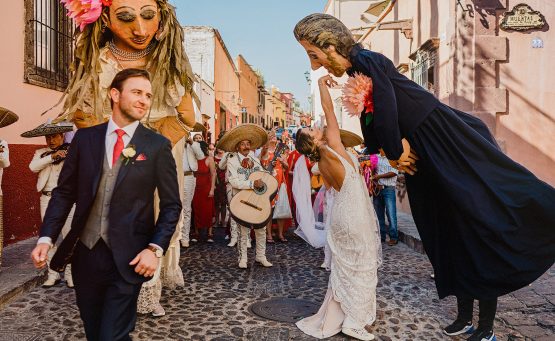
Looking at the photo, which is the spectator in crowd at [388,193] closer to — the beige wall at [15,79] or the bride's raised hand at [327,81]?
the bride's raised hand at [327,81]

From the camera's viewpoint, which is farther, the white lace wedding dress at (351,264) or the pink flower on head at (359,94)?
the white lace wedding dress at (351,264)

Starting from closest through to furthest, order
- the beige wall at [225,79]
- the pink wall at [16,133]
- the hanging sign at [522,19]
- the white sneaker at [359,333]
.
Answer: the white sneaker at [359,333], the pink wall at [16,133], the hanging sign at [522,19], the beige wall at [225,79]

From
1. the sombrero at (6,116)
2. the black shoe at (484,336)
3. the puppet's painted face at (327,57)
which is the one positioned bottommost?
the black shoe at (484,336)

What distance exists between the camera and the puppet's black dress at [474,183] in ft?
11.2

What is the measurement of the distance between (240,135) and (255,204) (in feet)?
4.08

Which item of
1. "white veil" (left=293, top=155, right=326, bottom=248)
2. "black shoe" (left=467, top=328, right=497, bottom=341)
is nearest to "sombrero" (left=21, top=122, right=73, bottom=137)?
"white veil" (left=293, top=155, right=326, bottom=248)

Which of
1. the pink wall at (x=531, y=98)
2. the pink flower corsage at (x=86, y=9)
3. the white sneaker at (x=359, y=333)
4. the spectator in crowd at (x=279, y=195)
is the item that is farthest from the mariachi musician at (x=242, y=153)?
the pink wall at (x=531, y=98)

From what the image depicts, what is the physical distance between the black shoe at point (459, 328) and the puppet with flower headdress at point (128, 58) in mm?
2791

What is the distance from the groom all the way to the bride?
1941 mm

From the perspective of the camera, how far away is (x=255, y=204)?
24.7ft

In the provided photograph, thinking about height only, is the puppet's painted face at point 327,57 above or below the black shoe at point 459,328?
above

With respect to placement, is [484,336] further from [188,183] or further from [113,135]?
[188,183]

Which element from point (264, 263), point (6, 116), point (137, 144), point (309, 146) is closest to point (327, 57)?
point (309, 146)

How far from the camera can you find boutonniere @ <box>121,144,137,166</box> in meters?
2.62
